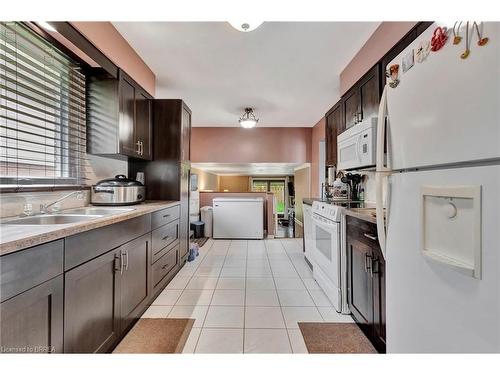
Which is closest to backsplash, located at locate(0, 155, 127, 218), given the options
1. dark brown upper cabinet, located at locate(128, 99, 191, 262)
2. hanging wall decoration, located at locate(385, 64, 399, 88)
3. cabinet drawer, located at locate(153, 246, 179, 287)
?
dark brown upper cabinet, located at locate(128, 99, 191, 262)

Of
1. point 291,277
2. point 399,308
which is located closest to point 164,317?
point 291,277

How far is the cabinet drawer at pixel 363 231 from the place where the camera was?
1.48 meters

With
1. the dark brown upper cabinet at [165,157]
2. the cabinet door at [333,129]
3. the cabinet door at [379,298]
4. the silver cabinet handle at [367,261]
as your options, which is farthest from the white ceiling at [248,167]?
the cabinet door at [379,298]

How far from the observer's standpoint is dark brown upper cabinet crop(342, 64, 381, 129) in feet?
6.53

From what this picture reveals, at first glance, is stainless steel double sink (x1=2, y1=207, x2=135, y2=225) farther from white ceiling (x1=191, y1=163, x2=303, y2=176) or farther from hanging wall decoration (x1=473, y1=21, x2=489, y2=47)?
white ceiling (x1=191, y1=163, x2=303, y2=176)

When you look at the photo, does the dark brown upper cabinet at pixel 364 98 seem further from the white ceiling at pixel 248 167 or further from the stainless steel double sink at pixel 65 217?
the white ceiling at pixel 248 167

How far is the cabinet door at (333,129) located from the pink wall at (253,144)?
197 cm

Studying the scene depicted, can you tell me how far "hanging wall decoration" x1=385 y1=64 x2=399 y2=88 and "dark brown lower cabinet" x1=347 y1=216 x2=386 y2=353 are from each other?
0.84 m

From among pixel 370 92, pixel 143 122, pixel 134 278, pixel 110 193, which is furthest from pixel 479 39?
pixel 143 122

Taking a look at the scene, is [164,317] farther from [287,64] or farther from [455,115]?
[287,64]

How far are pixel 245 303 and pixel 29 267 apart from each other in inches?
67.6

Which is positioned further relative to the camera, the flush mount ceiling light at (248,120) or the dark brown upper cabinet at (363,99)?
the flush mount ceiling light at (248,120)
